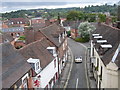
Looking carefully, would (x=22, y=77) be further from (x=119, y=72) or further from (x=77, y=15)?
(x=77, y=15)

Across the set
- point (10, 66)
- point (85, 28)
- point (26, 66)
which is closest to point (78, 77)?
point (26, 66)

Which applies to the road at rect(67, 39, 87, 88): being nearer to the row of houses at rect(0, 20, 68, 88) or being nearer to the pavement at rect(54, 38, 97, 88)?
the pavement at rect(54, 38, 97, 88)

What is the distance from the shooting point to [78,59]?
3064 cm

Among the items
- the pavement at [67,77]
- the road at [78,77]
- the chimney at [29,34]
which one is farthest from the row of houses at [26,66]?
the chimney at [29,34]

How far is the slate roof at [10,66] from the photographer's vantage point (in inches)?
399

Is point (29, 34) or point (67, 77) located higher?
point (29, 34)

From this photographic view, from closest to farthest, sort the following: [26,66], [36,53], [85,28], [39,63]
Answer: [26,66] < [39,63] < [36,53] < [85,28]

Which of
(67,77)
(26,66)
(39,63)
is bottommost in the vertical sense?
(67,77)

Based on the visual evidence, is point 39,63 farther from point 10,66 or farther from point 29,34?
point 29,34

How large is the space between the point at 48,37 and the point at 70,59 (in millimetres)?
9949

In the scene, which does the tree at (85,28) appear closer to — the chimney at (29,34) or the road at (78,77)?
the road at (78,77)

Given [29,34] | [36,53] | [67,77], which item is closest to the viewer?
[36,53]

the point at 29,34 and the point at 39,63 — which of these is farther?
the point at 29,34

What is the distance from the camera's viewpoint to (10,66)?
1145 cm
